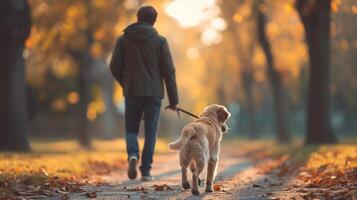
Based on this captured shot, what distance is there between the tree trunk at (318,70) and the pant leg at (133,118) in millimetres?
11628

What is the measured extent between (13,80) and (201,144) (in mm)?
10853

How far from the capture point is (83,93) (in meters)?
31.5

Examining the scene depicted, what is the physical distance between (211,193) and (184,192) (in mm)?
354

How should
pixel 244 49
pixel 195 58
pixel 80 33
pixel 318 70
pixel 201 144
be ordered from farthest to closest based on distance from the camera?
pixel 195 58, pixel 244 49, pixel 80 33, pixel 318 70, pixel 201 144

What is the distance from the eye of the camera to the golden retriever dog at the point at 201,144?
28.3 ft

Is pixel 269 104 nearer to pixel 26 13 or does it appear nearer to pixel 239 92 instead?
pixel 239 92

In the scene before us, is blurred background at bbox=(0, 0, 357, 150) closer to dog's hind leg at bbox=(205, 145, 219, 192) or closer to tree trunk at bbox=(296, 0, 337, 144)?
tree trunk at bbox=(296, 0, 337, 144)

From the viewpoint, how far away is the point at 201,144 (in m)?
8.73

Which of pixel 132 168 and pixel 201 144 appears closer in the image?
pixel 201 144

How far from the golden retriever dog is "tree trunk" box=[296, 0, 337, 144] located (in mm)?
12606

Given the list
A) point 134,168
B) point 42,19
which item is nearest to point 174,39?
point 42,19

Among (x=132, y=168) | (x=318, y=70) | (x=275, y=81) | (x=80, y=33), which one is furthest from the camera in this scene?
(x=275, y=81)

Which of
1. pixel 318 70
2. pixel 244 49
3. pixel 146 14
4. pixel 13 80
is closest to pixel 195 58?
pixel 244 49

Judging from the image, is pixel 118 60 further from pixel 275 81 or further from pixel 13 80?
pixel 275 81
